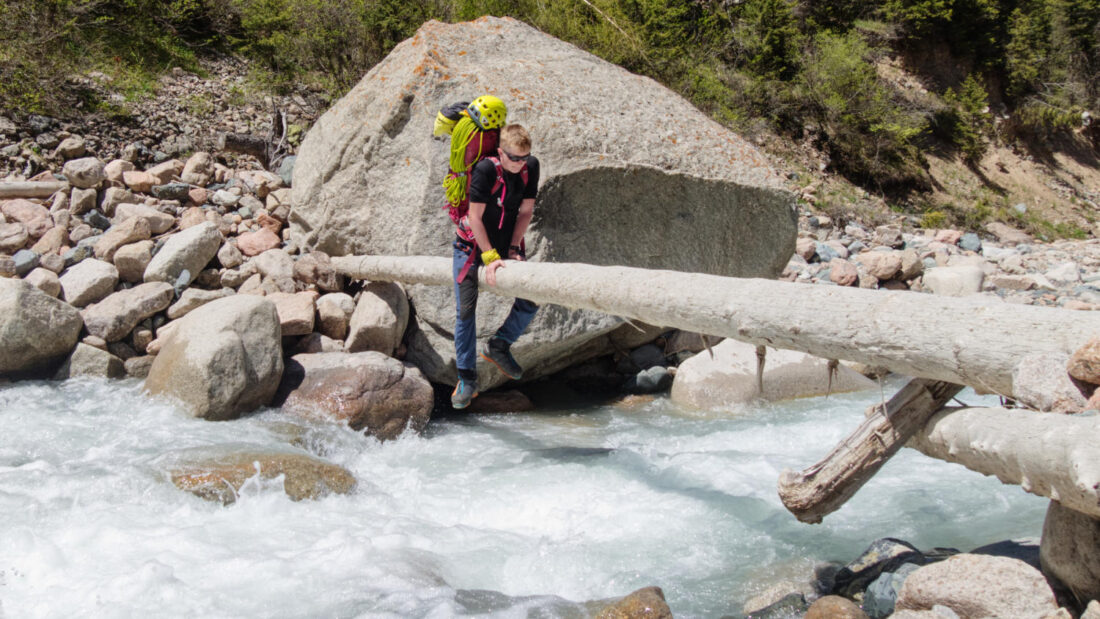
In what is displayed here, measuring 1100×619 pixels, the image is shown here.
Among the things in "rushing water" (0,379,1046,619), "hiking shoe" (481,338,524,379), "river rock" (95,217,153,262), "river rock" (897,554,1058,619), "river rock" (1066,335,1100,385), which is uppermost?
"river rock" (1066,335,1100,385)

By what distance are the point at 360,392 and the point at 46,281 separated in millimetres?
2905

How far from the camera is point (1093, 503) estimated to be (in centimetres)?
201

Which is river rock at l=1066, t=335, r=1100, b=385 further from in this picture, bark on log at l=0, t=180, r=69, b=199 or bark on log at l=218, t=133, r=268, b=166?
bark on log at l=218, t=133, r=268, b=166

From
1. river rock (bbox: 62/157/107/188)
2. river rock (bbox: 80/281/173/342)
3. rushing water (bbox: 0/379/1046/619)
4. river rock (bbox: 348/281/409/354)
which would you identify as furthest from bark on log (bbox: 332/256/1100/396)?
river rock (bbox: 62/157/107/188)

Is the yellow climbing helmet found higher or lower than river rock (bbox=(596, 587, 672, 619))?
higher

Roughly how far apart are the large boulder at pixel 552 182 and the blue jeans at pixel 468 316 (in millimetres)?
706

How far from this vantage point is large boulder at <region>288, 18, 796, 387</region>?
5.79 m

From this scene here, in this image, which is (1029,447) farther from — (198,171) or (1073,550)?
(198,171)

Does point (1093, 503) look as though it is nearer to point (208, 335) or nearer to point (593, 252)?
point (593, 252)

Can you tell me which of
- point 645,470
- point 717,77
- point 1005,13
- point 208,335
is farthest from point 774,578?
point 1005,13

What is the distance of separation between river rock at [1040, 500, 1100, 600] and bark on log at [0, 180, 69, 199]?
8.57 metres

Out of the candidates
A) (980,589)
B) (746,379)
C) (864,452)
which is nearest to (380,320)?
(746,379)

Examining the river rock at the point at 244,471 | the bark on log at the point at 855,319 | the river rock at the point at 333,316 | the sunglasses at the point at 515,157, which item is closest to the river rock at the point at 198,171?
the river rock at the point at 333,316

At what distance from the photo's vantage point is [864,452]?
2.80 metres
